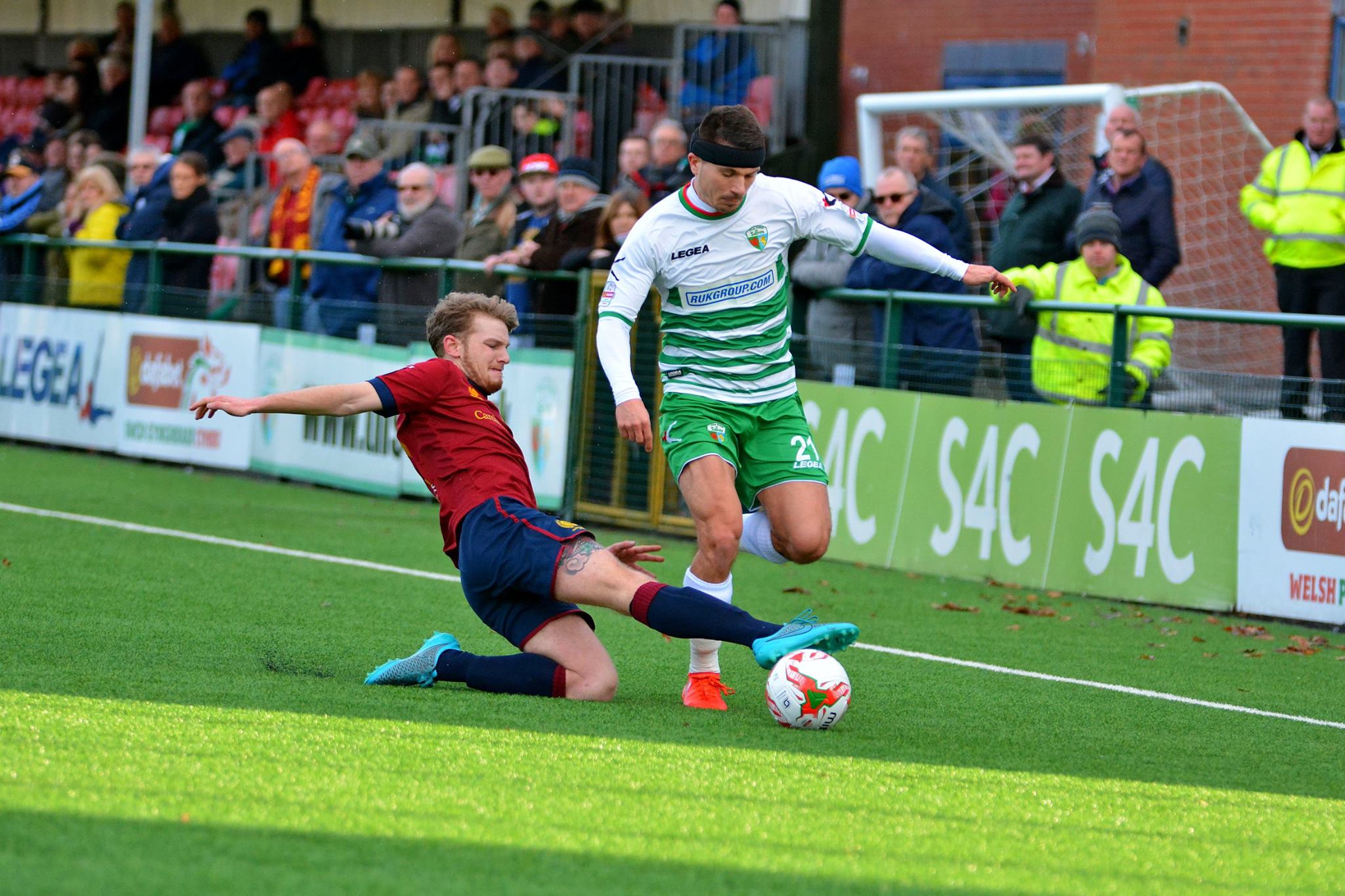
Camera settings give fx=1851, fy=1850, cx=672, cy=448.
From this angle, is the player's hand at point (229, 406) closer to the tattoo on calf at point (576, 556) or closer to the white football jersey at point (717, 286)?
the tattoo on calf at point (576, 556)

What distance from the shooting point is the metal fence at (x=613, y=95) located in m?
17.3

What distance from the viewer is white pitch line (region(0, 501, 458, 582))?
9.81 metres

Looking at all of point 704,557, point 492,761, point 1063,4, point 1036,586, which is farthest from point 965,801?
point 1063,4

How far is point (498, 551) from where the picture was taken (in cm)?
608

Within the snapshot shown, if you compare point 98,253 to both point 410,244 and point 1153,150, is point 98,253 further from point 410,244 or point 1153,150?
point 1153,150

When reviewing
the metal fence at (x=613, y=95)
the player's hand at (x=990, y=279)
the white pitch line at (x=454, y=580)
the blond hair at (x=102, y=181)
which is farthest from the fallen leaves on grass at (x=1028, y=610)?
the blond hair at (x=102, y=181)

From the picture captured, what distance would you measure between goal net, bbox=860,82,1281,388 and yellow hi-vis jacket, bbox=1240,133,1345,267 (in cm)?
125

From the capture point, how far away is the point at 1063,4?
17.1 meters

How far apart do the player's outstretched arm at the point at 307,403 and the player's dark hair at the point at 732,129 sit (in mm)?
1482

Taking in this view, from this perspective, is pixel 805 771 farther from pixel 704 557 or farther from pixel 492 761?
pixel 704 557

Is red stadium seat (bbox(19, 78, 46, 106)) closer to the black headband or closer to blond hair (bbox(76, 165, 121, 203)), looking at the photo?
blond hair (bbox(76, 165, 121, 203))

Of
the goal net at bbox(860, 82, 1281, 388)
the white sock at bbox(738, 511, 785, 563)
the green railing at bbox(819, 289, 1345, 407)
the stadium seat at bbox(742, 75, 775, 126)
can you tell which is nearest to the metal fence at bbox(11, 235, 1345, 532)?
the green railing at bbox(819, 289, 1345, 407)

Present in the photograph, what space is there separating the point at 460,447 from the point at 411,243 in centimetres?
759

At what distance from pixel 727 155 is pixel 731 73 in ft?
36.0
